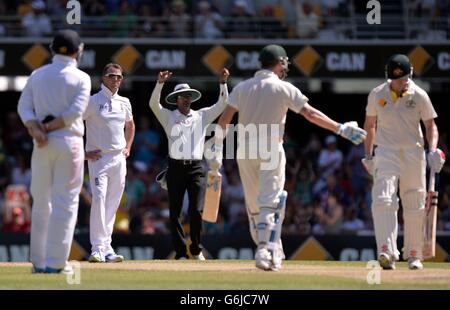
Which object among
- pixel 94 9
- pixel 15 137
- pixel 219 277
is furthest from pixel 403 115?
pixel 15 137

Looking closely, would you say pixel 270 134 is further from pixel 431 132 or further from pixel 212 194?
pixel 431 132

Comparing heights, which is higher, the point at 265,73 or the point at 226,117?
the point at 265,73

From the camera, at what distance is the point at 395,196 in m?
15.1

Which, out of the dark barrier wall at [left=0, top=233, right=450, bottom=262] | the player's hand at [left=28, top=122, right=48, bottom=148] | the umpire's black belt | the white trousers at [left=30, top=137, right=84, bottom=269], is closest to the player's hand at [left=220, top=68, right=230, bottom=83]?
the umpire's black belt

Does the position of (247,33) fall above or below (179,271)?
above

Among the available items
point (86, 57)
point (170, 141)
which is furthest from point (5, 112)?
point (170, 141)

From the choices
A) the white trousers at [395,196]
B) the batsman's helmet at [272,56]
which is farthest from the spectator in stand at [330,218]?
the batsman's helmet at [272,56]

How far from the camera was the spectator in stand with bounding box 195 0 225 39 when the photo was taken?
26.6 metres

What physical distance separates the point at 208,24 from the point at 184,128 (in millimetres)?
8765

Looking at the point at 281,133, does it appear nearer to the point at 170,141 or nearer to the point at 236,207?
the point at 170,141

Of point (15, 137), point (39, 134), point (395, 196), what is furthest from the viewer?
point (15, 137)

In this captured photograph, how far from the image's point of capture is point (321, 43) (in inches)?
1032

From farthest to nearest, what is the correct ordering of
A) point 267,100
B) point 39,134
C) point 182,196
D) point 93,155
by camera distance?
point 182,196 < point 93,155 < point 267,100 < point 39,134
